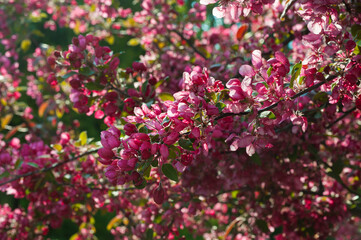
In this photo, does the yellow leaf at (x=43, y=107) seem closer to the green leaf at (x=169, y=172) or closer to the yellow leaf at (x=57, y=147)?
the yellow leaf at (x=57, y=147)

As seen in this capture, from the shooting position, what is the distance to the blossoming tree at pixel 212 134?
1.06m

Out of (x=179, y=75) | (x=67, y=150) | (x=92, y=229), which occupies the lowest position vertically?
(x=92, y=229)

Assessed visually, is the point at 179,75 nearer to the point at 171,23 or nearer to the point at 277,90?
the point at 171,23

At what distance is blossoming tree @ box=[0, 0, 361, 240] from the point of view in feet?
3.47

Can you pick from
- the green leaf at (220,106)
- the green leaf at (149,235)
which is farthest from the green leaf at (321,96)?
the green leaf at (149,235)

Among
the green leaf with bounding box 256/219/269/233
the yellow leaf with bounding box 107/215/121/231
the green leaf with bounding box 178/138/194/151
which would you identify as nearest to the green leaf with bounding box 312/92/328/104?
the green leaf with bounding box 178/138/194/151

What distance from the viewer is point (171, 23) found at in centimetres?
288

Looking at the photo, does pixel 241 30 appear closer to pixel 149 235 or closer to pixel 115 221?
pixel 149 235

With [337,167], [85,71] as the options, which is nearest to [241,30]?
[337,167]

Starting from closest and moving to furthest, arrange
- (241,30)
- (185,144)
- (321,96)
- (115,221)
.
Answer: (185,144), (321,96), (241,30), (115,221)

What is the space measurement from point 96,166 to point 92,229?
3.31ft

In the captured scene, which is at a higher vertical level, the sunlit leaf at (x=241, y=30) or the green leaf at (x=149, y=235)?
the sunlit leaf at (x=241, y=30)

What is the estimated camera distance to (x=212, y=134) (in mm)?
1316

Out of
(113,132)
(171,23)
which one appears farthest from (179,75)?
(113,132)
